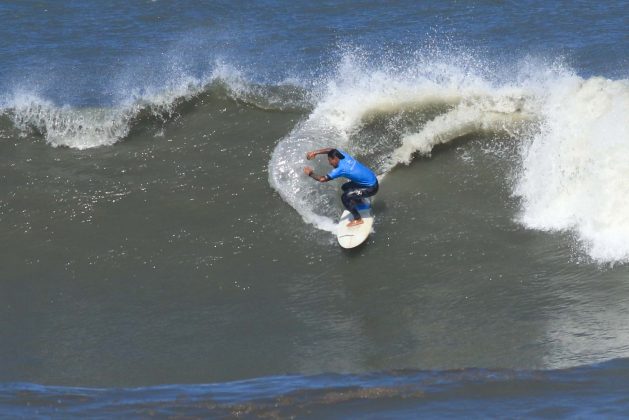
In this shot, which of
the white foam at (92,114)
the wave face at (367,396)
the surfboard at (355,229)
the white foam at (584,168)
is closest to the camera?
the wave face at (367,396)

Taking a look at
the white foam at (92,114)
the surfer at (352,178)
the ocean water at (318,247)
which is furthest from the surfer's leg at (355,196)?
the white foam at (92,114)

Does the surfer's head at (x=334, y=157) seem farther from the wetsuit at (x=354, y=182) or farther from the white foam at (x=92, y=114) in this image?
the white foam at (x=92, y=114)

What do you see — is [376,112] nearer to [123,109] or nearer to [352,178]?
[352,178]

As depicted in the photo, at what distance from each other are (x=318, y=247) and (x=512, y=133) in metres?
3.80

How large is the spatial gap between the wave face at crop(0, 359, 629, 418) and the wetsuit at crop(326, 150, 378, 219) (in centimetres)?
338

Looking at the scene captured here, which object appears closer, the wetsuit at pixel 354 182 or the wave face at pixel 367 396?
the wave face at pixel 367 396

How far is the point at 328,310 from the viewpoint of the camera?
10648mm

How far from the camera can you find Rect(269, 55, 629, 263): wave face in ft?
39.1

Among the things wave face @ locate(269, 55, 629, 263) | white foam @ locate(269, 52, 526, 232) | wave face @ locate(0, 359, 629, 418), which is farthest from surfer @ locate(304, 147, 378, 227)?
wave face @ locate(0, 359, 629, 418)

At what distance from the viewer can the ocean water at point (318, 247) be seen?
29.5 feet

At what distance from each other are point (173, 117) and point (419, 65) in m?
5.14

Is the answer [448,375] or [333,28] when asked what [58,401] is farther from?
[333,28]

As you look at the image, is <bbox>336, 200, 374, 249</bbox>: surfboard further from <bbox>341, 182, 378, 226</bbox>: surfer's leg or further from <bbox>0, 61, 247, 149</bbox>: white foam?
<bbox>0, 61, 247, 149</bbox>: white foam

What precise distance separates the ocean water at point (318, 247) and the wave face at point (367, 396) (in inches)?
1.1
